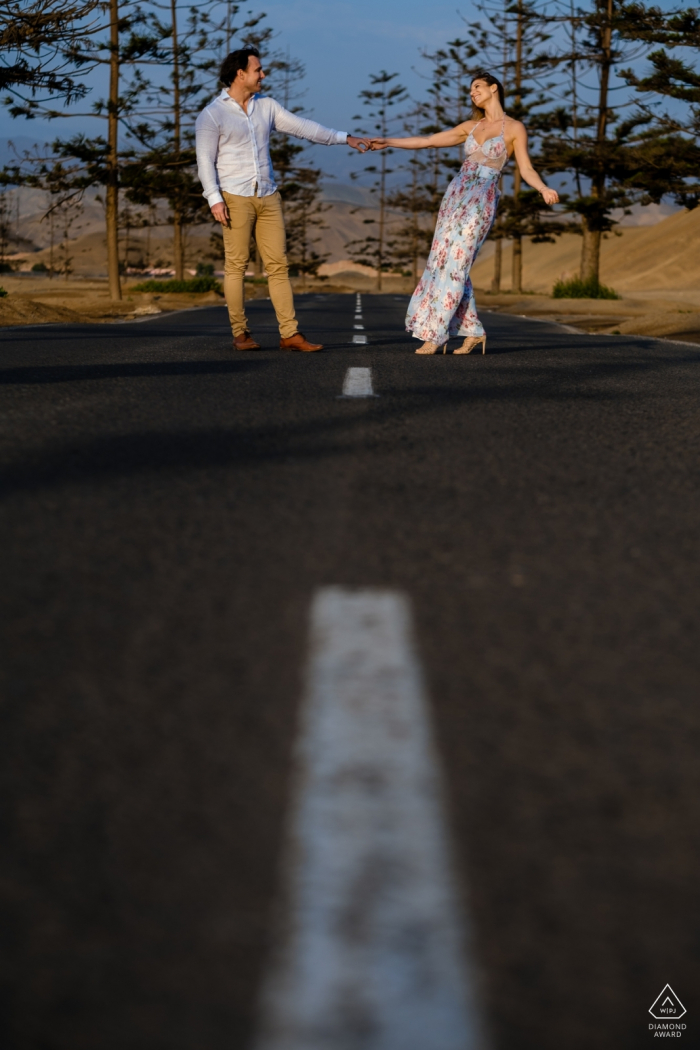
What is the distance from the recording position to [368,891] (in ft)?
4.57

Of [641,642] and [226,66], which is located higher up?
[226,66]

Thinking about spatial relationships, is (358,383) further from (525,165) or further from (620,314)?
(620,314)

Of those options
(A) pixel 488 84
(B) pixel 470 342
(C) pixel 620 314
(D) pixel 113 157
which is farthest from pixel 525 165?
(D) pixel 113 157

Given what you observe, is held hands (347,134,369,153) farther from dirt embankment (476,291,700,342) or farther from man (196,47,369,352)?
dirt embankment (476,291,700,342)

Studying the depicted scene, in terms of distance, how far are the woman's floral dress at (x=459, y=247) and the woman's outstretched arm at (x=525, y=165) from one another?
0.49ft

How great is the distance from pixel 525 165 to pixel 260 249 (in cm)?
218

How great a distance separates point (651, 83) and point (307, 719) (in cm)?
3219

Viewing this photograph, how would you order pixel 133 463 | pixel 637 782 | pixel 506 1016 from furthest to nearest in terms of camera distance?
pixel 133 463 < pixel 637 782 < pixel 506 1016

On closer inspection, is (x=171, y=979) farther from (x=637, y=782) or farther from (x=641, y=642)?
(x=641, y=642)

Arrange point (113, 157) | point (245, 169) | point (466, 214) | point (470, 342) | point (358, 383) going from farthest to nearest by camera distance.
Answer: point (113, 157)
point (470, 342)
point (466, 214)
point (245, 169)
point (358, 383)

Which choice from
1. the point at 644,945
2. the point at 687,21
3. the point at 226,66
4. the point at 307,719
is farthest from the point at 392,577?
the point at 687,21

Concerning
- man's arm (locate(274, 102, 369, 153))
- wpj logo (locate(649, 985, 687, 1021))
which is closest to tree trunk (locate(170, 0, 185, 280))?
man's arm (locate(274, 102, 369, 153))

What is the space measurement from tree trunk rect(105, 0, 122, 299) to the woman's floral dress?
21967 millimetres

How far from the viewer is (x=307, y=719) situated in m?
1.85
